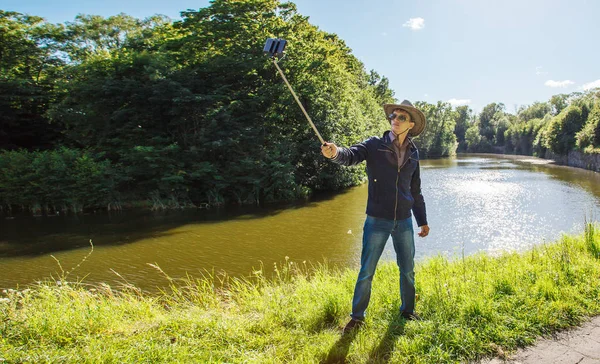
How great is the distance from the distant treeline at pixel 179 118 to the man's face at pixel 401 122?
50.5ft

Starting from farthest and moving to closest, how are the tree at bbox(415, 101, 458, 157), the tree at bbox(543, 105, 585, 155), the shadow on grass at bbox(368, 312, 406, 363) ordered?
1. the tree at bbox(415, 101, 458, 157)
2. the tree at bbox(543, 105, 585, 155)
3. the shadow on grass at bbox(368, 312, 406, 363)

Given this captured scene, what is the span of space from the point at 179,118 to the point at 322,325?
58.3 ft

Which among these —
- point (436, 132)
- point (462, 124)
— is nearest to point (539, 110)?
point (462, 124)

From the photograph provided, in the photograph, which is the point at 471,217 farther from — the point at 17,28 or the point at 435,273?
the point at 17,28

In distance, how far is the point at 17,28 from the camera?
22922 millimetres

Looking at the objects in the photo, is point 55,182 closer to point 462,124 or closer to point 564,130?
point 564,130

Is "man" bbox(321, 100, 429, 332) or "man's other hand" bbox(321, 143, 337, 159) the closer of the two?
"man's other hand" bbox(321, 143, 337, 159)

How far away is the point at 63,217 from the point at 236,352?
56.6 ft

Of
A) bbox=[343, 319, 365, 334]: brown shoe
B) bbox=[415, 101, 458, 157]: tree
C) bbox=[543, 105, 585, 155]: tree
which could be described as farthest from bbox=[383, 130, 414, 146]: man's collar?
bbox=[415, 101, 458, 157]: tree

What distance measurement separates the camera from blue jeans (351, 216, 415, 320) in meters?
3.28

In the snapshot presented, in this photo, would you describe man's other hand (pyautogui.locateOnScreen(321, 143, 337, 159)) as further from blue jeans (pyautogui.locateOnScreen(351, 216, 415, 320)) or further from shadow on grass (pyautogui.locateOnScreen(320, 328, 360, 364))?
shadow on grass (pyautogui.locateOnScreen(320, 328, 360, 364))

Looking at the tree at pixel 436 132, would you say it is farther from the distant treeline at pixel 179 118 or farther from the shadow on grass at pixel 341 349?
the shadow on grass at pixel 341 349

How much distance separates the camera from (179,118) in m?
19.1

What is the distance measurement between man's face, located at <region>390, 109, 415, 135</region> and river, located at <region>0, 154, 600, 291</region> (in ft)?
9.65
